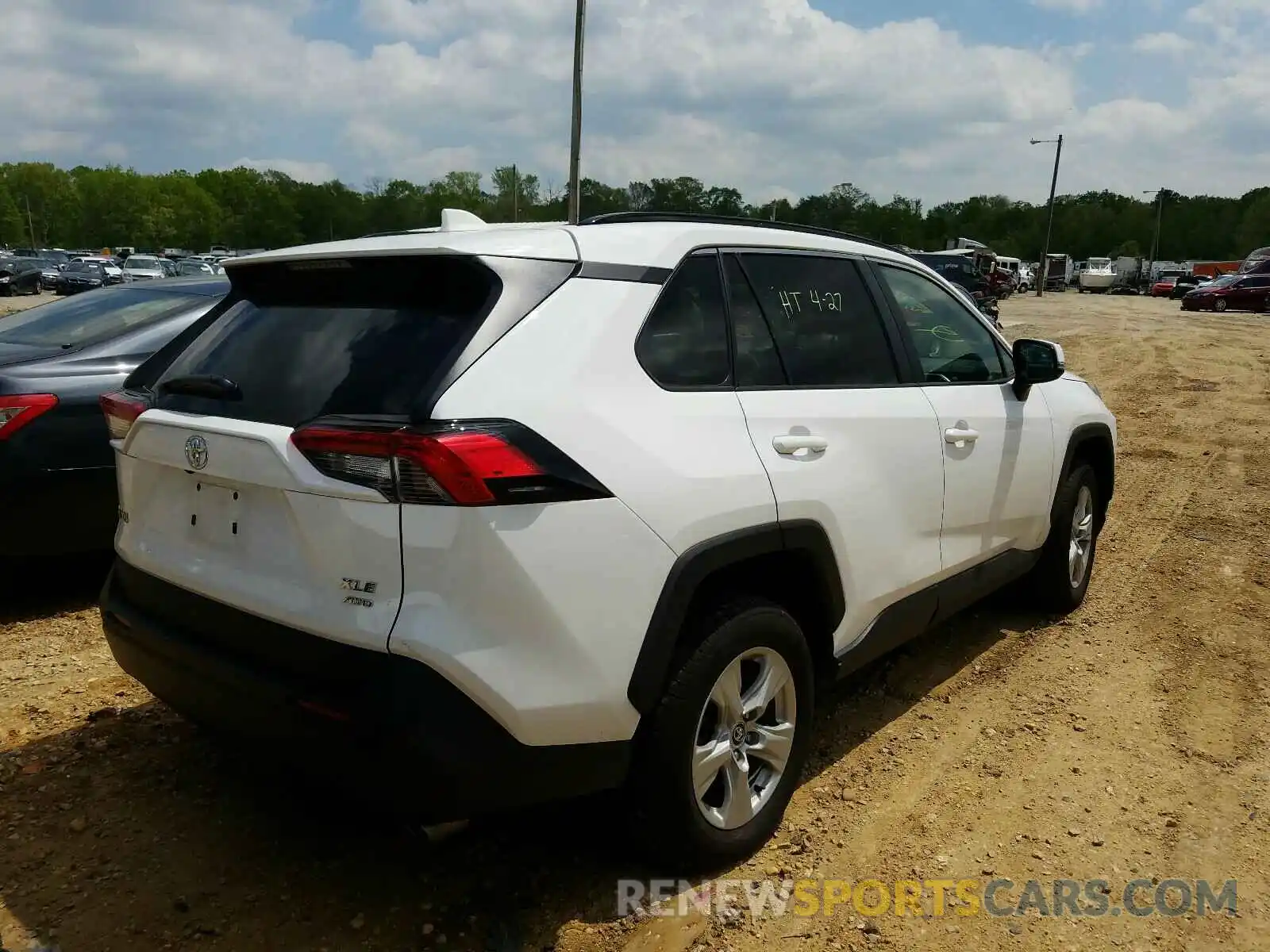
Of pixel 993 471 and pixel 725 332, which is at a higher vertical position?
pixel 725 332

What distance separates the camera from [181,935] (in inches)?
98.4

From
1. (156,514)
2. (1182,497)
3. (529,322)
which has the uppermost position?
(529,322)

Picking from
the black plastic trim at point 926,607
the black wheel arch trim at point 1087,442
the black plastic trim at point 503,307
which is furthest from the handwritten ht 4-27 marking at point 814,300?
the black wheel arch trim at point 1087,442

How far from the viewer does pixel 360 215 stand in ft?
254

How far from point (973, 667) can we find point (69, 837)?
3571 mm

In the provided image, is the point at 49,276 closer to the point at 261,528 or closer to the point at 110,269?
the point at 110,269

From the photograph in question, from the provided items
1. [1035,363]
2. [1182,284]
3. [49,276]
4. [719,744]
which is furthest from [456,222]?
[1182,284]

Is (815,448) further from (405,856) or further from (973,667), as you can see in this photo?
(973,667)

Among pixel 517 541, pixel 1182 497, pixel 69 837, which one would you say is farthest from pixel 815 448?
pixel 1182 497

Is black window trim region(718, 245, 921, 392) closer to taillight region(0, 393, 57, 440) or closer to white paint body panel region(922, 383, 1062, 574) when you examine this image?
white paint body panel region(922, 383, 1062, 574)

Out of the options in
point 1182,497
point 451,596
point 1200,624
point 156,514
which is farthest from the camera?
point 1182,497

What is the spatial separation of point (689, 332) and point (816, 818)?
5.36 feet

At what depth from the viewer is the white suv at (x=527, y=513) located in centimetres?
211

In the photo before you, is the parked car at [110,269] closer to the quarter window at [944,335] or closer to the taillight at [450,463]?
the quarter window at [944,335]
